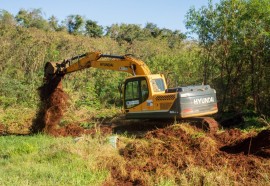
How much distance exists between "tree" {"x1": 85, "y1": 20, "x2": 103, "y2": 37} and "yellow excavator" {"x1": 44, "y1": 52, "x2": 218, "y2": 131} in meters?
26.7

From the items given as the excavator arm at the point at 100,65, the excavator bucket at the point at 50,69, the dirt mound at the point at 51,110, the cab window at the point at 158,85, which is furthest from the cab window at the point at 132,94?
the excavator bucket at the point at 50,69

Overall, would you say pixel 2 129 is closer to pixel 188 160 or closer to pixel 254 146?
pixel 188 160

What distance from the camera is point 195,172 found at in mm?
6539

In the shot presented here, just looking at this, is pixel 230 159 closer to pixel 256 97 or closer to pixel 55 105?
pixel 55 105

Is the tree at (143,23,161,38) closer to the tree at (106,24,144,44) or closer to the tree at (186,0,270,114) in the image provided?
the tree at (106,24,144,44)

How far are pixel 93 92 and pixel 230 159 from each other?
509 inches

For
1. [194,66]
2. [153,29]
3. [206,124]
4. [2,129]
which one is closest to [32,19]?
[153,29]

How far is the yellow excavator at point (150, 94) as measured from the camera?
1140 cm

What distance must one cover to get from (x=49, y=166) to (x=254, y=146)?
4.36 m

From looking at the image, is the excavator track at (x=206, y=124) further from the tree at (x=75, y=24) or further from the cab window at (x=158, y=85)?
the tree at (x=75, y=24)

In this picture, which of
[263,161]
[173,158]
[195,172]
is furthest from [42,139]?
[263,161]

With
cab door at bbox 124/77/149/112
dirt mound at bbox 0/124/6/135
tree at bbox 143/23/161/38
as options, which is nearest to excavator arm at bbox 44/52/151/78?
cab door at bbox 124/77/149/112

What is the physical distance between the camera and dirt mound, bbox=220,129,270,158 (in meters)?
7.66

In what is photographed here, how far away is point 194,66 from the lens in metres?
20.3
